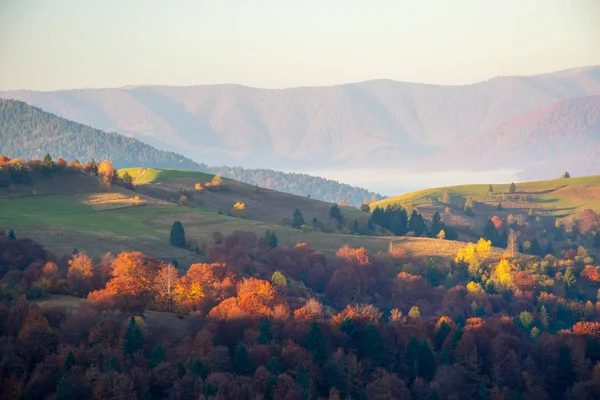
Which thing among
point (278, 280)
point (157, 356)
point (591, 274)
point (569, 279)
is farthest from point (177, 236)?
point (591, 274)

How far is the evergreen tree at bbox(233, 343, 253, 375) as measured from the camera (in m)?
89.2

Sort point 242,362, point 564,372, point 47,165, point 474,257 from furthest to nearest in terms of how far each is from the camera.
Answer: point 47,165
point 474,257
point 564,372
point 242,362

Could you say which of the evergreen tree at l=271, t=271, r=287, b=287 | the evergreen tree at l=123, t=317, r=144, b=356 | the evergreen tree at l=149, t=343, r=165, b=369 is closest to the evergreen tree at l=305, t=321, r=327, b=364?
the evergreen tree at l=149, t=343, r=165, b=369

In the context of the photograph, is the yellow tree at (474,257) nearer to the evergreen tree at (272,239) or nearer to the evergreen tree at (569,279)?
the evergreen tree at (569,279)

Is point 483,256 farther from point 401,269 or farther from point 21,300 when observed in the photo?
point 21,300

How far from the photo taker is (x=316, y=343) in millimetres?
97750

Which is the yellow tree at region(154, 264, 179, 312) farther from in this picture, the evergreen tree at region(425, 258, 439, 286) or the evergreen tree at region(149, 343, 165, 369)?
the evergreen tree at region(425, 258, 439, 286)

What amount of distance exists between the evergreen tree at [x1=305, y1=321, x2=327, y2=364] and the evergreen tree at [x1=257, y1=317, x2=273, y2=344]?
440 centimetres

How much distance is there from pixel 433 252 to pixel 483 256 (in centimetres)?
1026

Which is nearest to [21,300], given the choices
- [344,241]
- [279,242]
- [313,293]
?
[313,293]

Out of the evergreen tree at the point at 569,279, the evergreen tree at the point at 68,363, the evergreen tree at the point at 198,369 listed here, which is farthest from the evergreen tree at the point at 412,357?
the evergreen tree at the point at 569,279

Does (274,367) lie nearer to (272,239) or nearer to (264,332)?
(264,332)

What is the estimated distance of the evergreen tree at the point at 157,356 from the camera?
8512 cm

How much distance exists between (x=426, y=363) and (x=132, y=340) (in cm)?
3461
